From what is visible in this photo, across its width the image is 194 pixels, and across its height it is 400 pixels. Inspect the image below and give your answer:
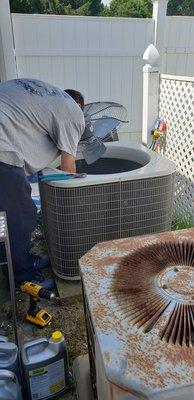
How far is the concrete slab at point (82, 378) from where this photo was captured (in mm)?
1464

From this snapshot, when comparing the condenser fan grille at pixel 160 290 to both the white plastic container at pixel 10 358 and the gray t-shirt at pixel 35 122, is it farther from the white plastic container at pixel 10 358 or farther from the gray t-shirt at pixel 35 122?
the gray t-shirt at pixel 35 122

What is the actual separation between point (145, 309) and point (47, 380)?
0.79 m

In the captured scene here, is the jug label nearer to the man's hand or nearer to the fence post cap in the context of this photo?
the man's hand

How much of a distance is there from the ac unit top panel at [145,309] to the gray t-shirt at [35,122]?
1.00 meters

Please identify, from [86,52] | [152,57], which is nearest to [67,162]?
[152,57]

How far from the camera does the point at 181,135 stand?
3.21 metres

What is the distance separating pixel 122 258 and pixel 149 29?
3.82 m

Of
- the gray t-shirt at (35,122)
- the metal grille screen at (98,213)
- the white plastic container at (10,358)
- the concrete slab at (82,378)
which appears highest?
the gray t-shirt at (35,122)

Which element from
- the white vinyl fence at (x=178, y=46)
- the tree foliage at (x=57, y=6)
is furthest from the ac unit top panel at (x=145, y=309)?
the tree foliage at (x=57, y=6)

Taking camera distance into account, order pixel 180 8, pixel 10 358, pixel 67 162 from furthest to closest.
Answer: pixel 180 8 < pixel 67 162 < pixel 10 358

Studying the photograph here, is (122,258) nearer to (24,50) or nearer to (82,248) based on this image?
(82,248)

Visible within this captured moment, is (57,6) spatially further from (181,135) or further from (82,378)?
(82,378)

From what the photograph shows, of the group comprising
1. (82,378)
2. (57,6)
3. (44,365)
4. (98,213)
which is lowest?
(82,378)

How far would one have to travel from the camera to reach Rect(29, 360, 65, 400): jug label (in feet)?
4.62
